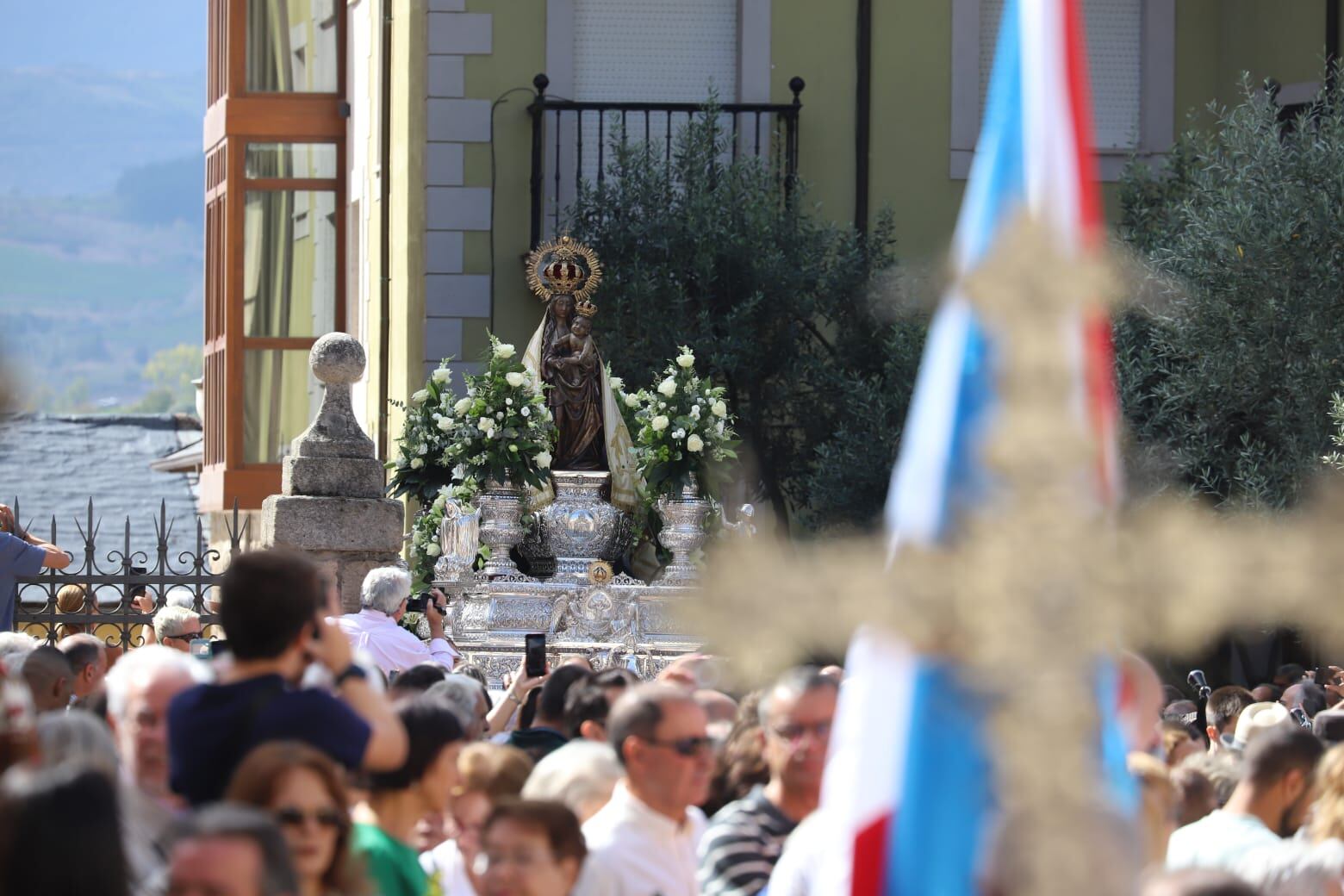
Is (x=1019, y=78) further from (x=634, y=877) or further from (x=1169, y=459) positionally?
(x=1169, y=459)

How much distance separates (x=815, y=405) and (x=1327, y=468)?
4101 mm

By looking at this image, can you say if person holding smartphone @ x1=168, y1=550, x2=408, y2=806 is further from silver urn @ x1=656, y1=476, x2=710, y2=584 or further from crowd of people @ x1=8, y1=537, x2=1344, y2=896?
silver urn @ x1=656, y1=476, x2=710, y2=584

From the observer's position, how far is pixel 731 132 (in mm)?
16828

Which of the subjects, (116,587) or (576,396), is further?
(576,396)

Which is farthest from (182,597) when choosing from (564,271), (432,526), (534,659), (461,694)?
(461,694)

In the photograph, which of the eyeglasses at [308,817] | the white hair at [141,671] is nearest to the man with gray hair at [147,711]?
the white hair at [141,671]

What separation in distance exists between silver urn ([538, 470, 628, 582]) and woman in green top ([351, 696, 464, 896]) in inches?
293

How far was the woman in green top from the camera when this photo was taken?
14.5 feet

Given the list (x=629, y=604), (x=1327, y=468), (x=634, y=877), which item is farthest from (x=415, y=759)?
(x=1327, y=468)

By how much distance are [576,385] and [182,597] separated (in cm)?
256

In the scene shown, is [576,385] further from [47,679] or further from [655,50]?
[47,679]

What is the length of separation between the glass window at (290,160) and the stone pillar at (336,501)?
6877 millimetres

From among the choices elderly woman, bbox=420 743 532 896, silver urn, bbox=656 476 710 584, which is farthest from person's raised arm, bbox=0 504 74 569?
elderly woman, bbox=420 743 532 896

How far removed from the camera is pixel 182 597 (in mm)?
11594
